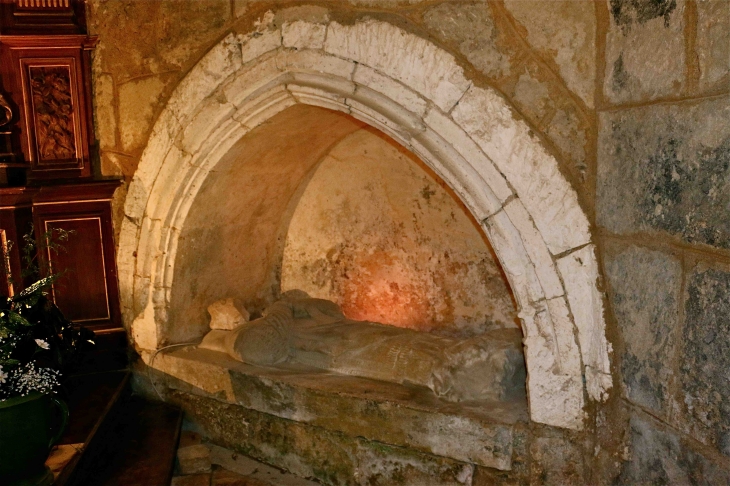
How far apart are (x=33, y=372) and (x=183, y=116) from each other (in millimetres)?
1624

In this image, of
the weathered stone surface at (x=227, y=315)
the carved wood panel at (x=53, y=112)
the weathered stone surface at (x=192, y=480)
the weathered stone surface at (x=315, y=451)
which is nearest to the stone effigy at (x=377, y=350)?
the weathered stone surface at (x=227, y=315)

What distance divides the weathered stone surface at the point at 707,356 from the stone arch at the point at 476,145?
410mm

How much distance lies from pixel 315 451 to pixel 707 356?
1933 mm

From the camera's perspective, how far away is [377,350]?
325 centimetres

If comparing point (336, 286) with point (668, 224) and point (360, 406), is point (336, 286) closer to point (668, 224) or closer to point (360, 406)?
point (360, 406)

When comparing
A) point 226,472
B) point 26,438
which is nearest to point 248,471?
point 226,472

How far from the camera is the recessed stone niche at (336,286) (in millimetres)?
2891

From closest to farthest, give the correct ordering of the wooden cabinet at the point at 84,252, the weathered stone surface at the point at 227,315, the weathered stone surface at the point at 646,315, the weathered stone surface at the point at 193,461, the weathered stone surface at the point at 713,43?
the weathered stone surface at the point at 713,43, the weathered stone surface at the point at 646,315, the weathered stone surface at the point at 193,461, the wooden cabinet at the point at 84,252, the weathered stone surface at the point at 227,315

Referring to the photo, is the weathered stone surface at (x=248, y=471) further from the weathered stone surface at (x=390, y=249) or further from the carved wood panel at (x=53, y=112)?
the carved wood panel at (x=53, y=112)

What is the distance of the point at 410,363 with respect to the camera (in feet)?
10.2

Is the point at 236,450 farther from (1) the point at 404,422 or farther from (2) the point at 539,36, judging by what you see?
(2) the point at 539,36

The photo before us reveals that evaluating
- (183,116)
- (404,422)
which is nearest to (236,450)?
(404,422)

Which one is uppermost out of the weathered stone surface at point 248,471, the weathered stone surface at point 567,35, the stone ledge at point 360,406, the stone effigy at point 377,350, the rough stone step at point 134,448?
the weathered stone surface at point 567,35

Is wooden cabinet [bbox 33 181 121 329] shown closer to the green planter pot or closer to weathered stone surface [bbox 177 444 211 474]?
weathered stone surface [bbox 177 444 211 474]
